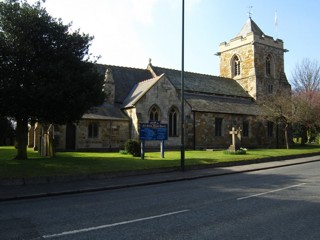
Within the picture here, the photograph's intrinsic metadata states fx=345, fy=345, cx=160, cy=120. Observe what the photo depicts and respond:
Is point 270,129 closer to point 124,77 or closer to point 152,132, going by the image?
point 124,77

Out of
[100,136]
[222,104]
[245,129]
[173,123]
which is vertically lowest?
[100,136]

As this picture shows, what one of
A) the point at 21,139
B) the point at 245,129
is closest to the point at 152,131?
the point at 21,139

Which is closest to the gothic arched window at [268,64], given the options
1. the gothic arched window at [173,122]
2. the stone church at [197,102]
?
the stone church at [197,102]

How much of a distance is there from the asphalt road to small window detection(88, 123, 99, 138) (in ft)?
64.1

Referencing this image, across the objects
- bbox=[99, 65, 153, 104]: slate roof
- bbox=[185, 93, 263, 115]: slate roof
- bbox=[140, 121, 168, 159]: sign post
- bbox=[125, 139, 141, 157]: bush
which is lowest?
bbox=[125, 139, 141, 157]: bush

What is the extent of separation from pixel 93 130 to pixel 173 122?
8.08 meters

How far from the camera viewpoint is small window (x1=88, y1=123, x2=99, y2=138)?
3109 centimetres

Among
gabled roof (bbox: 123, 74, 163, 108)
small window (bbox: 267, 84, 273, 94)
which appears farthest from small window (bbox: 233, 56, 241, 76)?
gabled roof (bbox: 123, 74, 163, 108)

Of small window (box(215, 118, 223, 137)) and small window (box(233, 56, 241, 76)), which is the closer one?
small window (box(215, 118, 223, 137))

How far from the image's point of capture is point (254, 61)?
4694cm

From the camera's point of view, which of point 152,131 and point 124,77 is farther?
point 124,77

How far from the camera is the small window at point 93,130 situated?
31.1m

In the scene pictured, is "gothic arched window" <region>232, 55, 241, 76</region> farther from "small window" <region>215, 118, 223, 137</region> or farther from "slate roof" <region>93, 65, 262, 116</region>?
"small window" <region>215, 118, 223, 137</region>

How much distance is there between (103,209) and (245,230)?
3.84m
